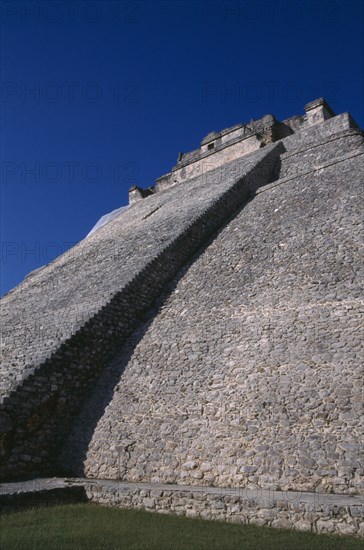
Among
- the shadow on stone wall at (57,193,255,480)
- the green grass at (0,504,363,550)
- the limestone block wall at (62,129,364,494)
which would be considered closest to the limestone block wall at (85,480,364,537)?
the green grass at (0,504,363,550)

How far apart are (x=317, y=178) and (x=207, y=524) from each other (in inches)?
370

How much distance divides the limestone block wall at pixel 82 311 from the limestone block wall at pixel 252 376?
392mm

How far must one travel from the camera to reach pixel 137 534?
4602 mm

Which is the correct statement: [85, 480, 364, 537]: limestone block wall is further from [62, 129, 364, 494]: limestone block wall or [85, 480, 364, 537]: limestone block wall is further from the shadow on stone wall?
the shadow on stone wall

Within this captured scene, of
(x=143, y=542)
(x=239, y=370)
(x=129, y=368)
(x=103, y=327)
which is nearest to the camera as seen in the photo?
(x=143, y=542)

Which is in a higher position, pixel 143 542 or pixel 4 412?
pixel 4 412

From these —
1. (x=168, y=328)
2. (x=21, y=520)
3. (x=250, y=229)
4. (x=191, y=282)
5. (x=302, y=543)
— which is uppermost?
(x=250, y=229)

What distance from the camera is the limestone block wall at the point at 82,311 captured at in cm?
737

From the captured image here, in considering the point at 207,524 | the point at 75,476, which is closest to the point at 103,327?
the point at 75,476

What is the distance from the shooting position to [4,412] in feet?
23.1

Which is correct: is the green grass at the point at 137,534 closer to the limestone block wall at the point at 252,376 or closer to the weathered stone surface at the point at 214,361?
the weathered stone surface at the point at 214,361

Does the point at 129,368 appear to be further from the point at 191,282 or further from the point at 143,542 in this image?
the point at 143,542

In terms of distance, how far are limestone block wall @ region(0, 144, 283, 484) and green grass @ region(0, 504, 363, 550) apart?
6.29ft

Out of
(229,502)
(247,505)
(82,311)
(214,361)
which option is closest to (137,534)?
(229,502)
